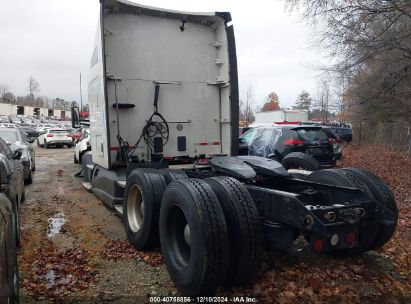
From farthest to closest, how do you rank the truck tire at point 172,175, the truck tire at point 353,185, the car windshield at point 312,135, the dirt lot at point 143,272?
1. the car windshield at point 312,135
2. the truck tire at point 172,175
3. the truck tire at point 353,185
4. the dirt lot at point 143,272

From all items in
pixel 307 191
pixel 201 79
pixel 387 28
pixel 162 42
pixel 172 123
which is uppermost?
pixel 387 28

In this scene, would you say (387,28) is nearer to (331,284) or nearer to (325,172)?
(325,172)

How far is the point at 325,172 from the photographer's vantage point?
4.87m

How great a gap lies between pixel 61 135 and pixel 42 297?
25.6 meters

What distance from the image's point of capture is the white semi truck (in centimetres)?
362

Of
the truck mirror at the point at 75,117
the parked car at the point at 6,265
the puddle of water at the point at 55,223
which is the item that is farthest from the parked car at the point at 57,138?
the parked car at the point at 6,265

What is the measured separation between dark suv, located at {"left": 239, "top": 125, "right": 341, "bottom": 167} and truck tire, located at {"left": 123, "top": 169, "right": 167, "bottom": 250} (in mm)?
5218

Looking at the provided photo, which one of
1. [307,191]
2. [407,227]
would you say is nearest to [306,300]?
[307,191]

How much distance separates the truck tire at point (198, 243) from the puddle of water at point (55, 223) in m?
2.71

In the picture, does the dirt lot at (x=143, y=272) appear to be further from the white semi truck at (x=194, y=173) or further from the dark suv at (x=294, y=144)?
the dark suv at (x=294, y=144)

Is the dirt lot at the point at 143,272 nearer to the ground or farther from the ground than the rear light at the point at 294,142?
nearer to the ground

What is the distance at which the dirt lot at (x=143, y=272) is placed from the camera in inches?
153

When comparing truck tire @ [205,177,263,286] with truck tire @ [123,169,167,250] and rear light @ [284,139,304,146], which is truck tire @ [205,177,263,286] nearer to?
truck tire @ [123,169,167,250]

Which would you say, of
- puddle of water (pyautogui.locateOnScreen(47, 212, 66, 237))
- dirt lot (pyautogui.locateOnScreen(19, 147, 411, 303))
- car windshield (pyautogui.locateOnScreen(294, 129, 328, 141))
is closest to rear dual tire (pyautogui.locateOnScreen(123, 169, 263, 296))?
dirt lot (pyautogui.locateOnScreen(19, 147, 411, 303))
